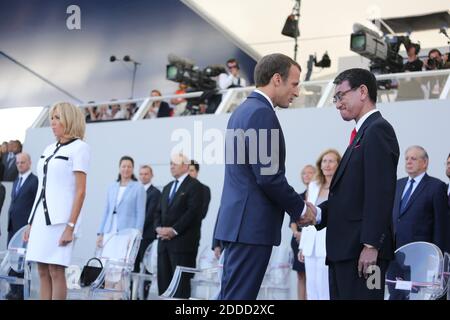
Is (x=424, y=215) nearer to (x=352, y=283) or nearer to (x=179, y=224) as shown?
(x=179, y=224)

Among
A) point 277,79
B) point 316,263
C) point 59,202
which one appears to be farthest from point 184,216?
point 277,79

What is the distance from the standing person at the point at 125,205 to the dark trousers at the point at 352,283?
3.93 m

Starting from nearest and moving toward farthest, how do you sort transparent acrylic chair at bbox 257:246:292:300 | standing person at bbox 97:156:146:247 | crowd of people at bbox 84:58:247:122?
transparent acrylic chair at bbox 257:246:292:300, standing person at bbox 97:156:146:247, crowd of people at bbox 84:58:247:122

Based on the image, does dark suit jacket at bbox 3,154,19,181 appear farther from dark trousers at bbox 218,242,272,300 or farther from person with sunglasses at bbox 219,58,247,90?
dark trousers at bbox 218,242,272,300

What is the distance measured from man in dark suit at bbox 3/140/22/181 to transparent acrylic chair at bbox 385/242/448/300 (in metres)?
6.84

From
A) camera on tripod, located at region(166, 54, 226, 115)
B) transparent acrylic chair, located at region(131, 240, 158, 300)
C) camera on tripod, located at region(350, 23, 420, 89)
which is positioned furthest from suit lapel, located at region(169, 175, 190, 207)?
camera on tripod, located at region(166, 54, 226, 115)

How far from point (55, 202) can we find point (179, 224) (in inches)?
105

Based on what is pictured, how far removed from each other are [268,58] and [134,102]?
7165mm

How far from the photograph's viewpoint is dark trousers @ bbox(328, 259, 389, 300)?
3172 mm

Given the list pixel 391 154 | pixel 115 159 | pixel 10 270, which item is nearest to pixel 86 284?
pixel 10 270

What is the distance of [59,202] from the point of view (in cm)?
412

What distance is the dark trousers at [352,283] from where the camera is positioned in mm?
3172

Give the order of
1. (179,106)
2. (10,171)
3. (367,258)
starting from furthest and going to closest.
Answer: (10,171), (179,106), (367,258)
